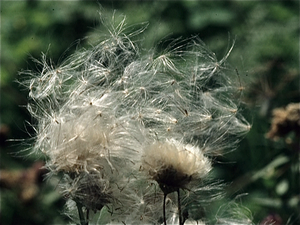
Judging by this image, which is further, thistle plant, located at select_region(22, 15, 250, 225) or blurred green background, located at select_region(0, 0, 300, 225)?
blurred green background, located at select_region(0, 0, 300, 225)

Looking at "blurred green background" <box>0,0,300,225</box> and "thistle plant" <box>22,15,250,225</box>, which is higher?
"thistle plant" <box>22,15,250,225</box>

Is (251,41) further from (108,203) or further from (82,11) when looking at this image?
(108,203)

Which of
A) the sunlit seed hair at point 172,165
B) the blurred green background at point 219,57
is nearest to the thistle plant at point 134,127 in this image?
the sunlit seed hair at point 172,165

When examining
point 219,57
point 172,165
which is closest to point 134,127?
point 172,165

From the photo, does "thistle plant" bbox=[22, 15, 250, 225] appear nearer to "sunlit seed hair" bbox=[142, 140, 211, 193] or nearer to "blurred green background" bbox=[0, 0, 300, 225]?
"sunlit seed hair" bbox=[142, 140, 211, 193]

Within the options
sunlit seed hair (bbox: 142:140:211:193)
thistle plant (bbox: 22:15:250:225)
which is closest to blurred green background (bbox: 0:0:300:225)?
thistle plant (bbox: 22:15:250:225)

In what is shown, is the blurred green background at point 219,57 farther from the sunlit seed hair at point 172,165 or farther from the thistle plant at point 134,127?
the sunlit seed hair at point 172,165
